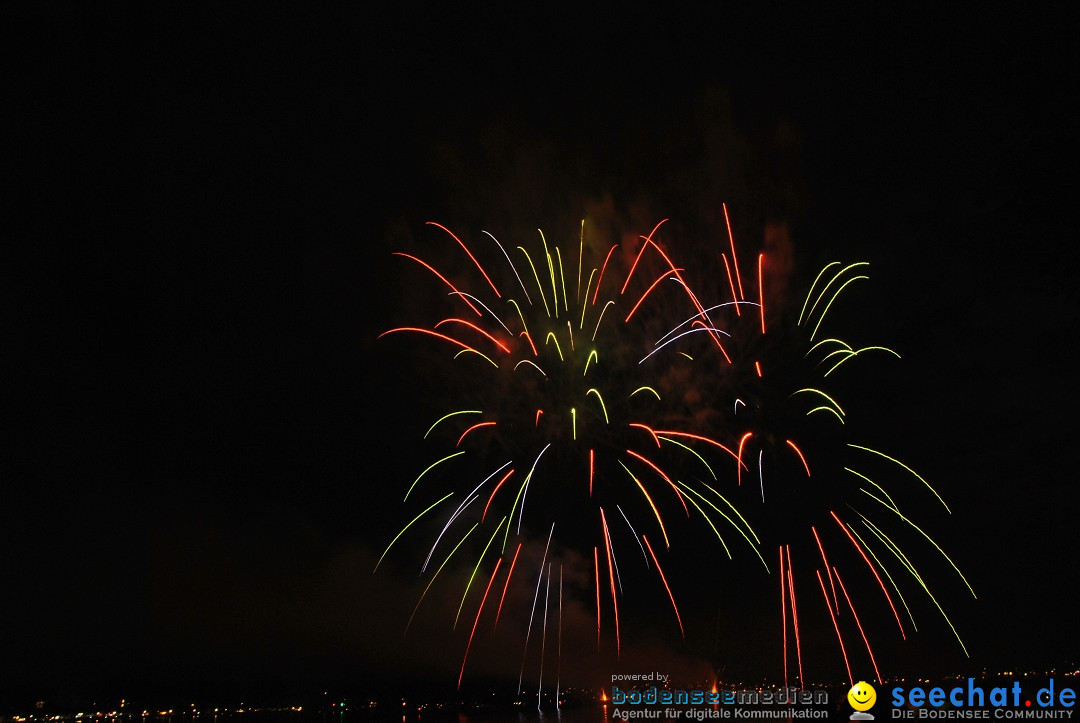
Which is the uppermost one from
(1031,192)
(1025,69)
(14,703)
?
(1025,69)

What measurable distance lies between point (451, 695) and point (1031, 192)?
146198 millimetres

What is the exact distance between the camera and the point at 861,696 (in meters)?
21.0

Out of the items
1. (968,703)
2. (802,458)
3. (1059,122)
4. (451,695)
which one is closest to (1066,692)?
(968,703)

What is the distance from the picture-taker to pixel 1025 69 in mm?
10562

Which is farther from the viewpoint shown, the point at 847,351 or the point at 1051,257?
the point at 847,351

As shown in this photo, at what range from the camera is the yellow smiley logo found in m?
20.8

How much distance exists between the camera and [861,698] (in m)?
21.0

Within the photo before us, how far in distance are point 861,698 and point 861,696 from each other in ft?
0.15

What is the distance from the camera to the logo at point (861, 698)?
68.0 ft

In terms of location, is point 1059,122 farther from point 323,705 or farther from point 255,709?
point 255,709

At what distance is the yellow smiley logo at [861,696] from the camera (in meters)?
20.8

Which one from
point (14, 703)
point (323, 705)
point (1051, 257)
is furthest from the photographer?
point (323, 705)

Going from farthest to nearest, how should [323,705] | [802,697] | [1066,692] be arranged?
[323,705] < [802,697] < [1066,692]

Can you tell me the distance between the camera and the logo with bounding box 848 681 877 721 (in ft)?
68.0
